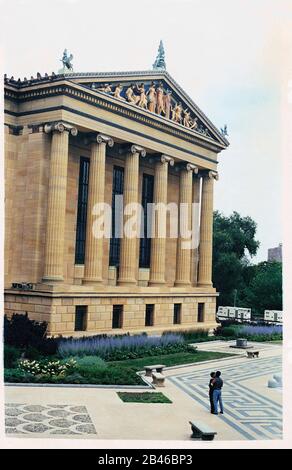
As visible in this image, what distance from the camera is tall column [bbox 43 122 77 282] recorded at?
108ft

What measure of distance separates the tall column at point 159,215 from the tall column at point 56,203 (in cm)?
824

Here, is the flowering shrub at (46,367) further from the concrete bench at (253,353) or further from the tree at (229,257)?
the tree at (229,257)

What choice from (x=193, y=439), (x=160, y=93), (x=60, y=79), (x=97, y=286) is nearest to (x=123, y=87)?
(x=160, y=93)

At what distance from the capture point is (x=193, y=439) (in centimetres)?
1741

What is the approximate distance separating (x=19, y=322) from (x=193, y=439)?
13259 millimetres

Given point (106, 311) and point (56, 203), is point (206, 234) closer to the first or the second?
point (106, 311)

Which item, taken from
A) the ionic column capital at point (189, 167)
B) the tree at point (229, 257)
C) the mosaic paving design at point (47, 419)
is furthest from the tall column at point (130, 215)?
the mosaic paving design at point (47, 419)

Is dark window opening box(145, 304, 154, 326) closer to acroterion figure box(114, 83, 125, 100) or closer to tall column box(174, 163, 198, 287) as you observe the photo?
tall column box(174, 163, 198, 287)

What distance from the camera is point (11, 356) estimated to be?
2456cm

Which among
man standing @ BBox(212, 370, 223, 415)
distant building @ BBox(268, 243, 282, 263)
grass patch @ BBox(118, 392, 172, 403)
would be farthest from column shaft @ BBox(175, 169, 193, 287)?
man standing @ BBox(212, 370, 223, 415)

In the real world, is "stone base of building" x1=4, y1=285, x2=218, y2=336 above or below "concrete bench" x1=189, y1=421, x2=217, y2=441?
above

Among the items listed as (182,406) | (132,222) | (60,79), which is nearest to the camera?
(182,406)

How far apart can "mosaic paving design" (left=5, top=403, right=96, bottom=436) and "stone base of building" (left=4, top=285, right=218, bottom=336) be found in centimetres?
1153

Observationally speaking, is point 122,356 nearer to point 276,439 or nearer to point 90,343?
point 90,343
